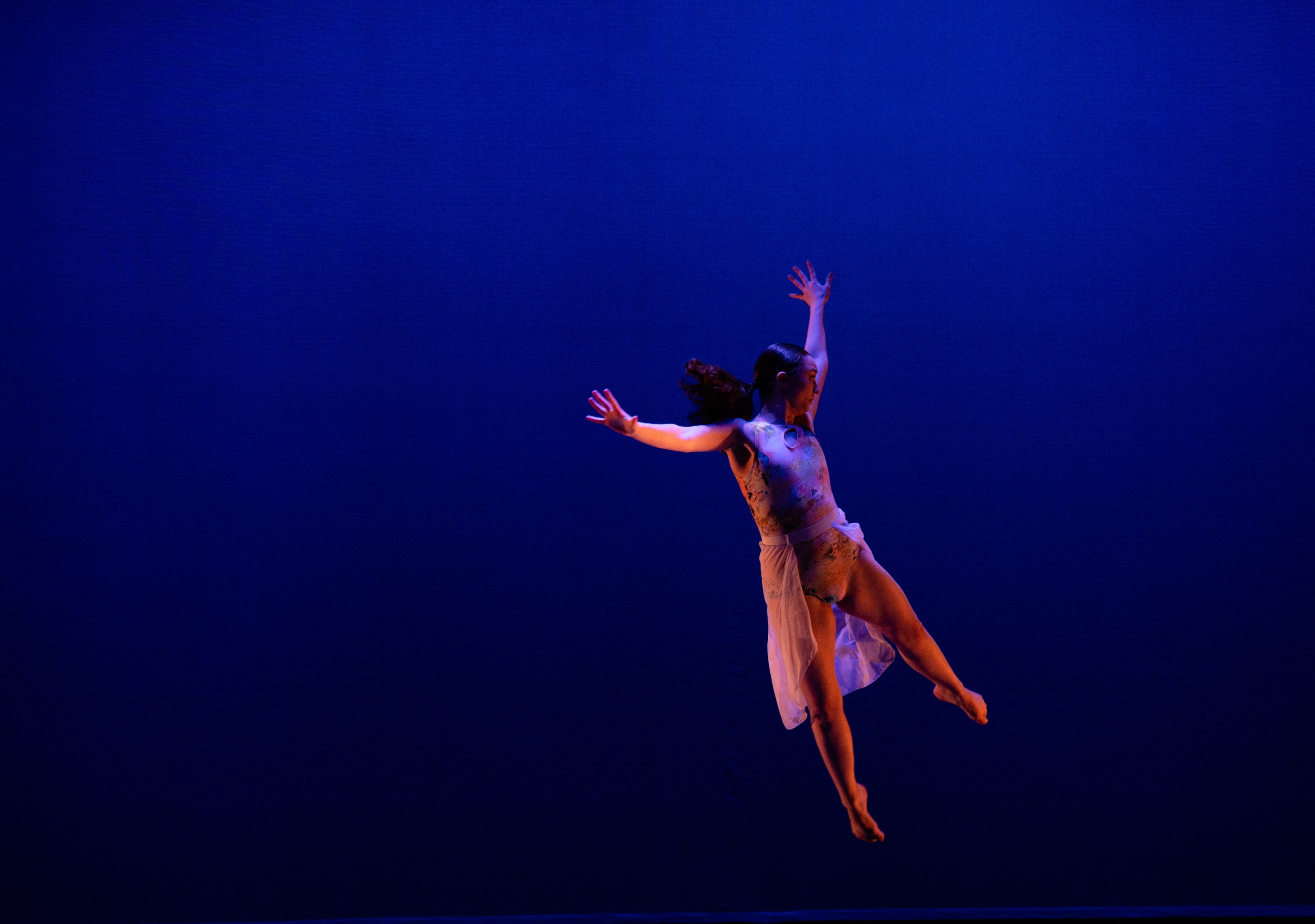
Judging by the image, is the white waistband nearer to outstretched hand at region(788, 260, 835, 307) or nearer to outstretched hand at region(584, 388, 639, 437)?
outstretched hand at region(584, 388, 639, 437)

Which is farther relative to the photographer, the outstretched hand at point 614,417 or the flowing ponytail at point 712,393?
the flowing ponytail at point 712,393

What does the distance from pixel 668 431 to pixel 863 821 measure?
4.03ft

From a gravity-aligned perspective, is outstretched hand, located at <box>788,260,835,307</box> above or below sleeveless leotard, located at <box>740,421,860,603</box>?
above

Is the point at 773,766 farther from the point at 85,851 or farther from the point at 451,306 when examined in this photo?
the point at 85,851

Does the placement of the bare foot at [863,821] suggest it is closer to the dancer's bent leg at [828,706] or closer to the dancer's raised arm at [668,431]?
the dancer's bent leg at [828,706]

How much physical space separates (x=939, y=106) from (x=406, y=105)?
1.84 metres

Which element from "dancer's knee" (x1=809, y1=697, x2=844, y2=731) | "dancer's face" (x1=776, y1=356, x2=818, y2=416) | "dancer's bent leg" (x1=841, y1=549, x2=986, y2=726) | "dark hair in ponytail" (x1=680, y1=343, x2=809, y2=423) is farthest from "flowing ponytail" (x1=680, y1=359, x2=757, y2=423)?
"dancer's knee" (x1=809, y1=697, x2=844, y2=731)

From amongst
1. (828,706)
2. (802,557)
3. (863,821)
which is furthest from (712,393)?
(863,821)

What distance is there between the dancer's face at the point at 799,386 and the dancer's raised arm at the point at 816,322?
4 cm

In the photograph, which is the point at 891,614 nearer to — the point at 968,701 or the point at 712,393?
the point at 968,701

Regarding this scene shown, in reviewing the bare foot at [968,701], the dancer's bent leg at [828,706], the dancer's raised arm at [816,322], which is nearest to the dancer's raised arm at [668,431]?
the dancer's raised arm at [816,322]

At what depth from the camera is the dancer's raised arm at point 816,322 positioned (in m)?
2.50

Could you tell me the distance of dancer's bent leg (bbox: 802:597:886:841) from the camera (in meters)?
2.34

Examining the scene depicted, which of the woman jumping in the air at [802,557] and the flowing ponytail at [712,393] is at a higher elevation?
the flowing ponytail at [712,393]
